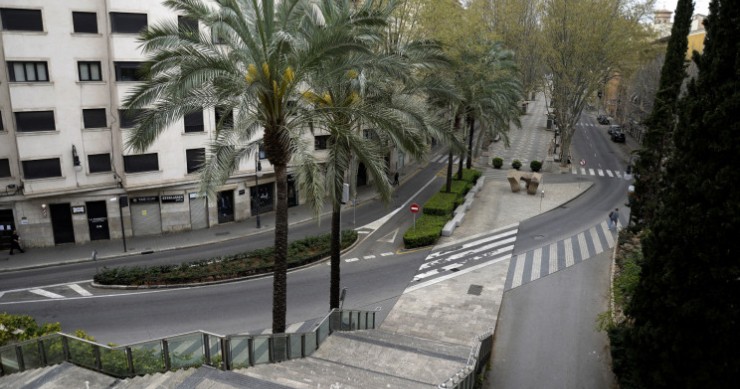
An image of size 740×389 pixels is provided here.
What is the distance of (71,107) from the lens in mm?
28328

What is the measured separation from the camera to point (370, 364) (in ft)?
45.1

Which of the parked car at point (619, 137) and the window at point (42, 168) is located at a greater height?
the window at point (42, 168)

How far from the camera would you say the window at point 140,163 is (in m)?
29.3

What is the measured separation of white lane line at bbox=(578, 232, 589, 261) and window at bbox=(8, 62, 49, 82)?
93.7 ft

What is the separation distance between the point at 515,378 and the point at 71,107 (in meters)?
25.6

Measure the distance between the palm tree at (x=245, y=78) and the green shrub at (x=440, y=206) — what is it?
18.8 m

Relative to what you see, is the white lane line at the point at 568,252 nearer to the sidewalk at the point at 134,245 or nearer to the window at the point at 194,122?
the sidewalk at the point at 134,245

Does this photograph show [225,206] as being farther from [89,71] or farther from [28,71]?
[28,71]

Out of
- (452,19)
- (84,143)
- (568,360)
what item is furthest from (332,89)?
(452,19)

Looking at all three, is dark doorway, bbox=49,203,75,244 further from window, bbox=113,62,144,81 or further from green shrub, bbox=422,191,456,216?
green shrub, bbox=422,191,456,216

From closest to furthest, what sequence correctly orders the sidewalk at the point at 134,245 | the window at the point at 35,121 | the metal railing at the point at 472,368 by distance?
the metal railing at the point at 472,368, the sidewalk at the point at 134,245, the window at the point at 35,121

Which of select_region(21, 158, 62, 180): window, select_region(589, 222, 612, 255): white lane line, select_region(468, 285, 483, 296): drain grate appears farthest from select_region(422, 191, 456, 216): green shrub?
select_region(21, 158, 62, 180): window

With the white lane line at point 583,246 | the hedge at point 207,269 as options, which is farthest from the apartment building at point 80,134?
the white lane line at point 583,246

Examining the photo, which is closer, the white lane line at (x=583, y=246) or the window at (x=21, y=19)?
the window at (x=21, y=19)
